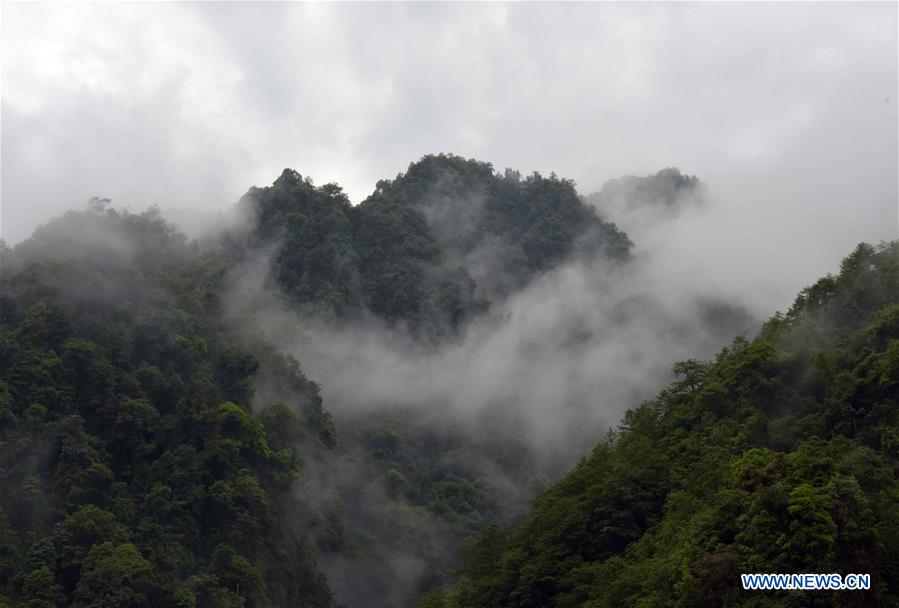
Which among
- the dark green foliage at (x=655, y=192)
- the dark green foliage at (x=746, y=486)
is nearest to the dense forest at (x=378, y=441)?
the dark green foliage at (x=746, y=486)

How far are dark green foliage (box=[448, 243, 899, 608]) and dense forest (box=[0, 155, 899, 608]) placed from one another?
86 millimetres

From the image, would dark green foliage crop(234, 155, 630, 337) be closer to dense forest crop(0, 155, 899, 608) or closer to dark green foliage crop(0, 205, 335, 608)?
dense forest crop(0, 155, 899, 608)

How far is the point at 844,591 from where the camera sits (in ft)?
85.7

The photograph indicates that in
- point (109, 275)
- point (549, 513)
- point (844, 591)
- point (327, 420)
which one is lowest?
point (844, 591)

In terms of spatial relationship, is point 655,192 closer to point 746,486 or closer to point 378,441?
point 378,441

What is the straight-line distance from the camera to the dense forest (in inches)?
1288

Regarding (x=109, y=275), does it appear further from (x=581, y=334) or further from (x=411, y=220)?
(x=581, y=334)

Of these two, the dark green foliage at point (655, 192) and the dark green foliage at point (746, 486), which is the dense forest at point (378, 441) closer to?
the dark green foliage at point (746, 486)

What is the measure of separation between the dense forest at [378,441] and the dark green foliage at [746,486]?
9 cm

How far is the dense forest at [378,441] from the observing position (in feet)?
107

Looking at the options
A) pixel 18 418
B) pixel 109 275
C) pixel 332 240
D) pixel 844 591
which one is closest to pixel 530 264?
pixel 332 240

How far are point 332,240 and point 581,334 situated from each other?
2076 centimetres

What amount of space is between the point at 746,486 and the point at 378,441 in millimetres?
41877

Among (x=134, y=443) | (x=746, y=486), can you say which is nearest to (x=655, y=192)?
(x=134, y=443)
